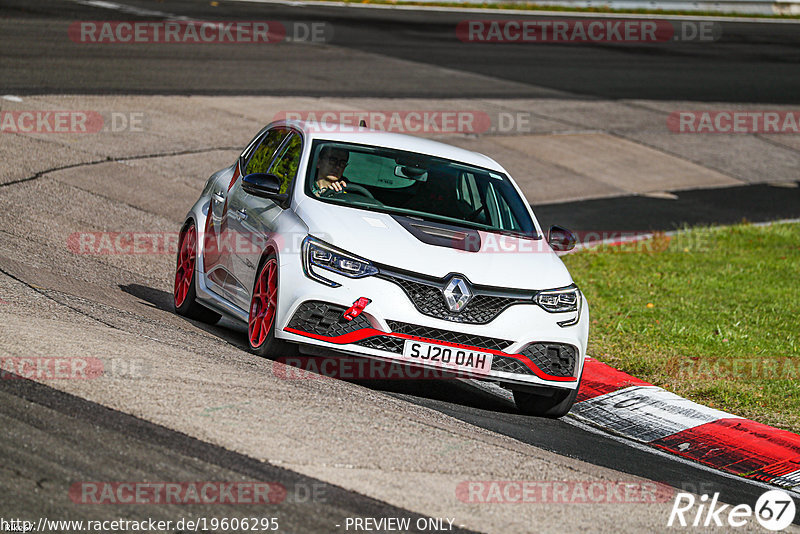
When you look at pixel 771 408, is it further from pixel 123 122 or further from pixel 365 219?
pixel 123 122

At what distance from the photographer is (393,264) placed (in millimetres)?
7594

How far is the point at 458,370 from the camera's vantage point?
25.1ft

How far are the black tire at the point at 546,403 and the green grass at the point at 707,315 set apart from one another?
5.07ft

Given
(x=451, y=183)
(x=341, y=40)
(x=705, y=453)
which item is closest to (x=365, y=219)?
(x=451, y=183)

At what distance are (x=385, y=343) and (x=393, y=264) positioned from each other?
0.51 m

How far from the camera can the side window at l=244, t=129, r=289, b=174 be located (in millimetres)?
9477

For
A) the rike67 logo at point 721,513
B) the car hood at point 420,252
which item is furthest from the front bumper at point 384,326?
the rike67 logo at point 721,513

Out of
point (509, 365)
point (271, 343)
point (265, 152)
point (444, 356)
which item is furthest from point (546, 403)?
point (265, 152)

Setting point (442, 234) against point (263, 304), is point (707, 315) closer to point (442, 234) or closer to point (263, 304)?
point (442, 234)

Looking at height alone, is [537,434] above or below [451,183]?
below

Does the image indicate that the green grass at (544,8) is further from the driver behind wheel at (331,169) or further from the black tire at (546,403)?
the black tire at (546,403)

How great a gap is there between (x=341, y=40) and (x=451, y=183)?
813 inches

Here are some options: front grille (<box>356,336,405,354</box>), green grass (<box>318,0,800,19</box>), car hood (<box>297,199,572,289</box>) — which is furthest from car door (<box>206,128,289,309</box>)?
green grass (<box>318,0,800,19</box>)

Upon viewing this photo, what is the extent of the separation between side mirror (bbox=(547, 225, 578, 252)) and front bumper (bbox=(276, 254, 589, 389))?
1.23 m
